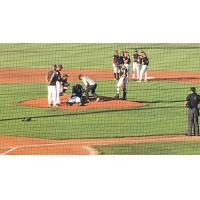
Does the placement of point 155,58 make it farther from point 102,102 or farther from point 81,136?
point 81,136

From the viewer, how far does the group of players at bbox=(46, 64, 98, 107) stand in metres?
9.09

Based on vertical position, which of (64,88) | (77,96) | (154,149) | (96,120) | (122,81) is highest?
(122,81)

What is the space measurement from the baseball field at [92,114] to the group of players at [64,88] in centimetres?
11

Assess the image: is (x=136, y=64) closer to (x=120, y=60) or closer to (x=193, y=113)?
(x=120, y=60)

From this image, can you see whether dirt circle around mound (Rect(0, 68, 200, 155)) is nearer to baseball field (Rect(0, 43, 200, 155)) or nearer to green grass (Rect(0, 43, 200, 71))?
baseball field (Rect(0, 43, 200, 155))

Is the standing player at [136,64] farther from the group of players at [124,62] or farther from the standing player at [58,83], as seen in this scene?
the standing player at [58,83]

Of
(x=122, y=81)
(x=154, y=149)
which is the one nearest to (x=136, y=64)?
(x=122, y=81)

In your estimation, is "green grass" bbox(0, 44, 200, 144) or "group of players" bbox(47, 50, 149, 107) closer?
"green grass" bbox(0, 44, 200, 144)

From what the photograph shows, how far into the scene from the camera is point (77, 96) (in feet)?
31.7

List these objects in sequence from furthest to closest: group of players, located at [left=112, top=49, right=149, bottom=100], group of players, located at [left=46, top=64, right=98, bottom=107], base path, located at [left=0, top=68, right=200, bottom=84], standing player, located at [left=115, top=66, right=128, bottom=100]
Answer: standing player, located at [left=115, top=66, right=128, bottom=100]
base path, located at [left=0, top=68, right=200, bottom=84]
group of players, located at [left=46, top=64, right=98, bottom=107]
group of players, located at [left=112, top=49, right=149, bottom=100]

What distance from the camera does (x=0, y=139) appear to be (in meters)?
8.23

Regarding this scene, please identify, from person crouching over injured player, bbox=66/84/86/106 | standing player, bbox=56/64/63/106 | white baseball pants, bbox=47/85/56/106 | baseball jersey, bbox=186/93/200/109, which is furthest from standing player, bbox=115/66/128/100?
baseball jersey, bbox=186/93/200/109

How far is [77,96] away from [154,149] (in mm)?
2086

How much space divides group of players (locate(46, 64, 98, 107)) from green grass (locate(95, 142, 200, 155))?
1.35m
